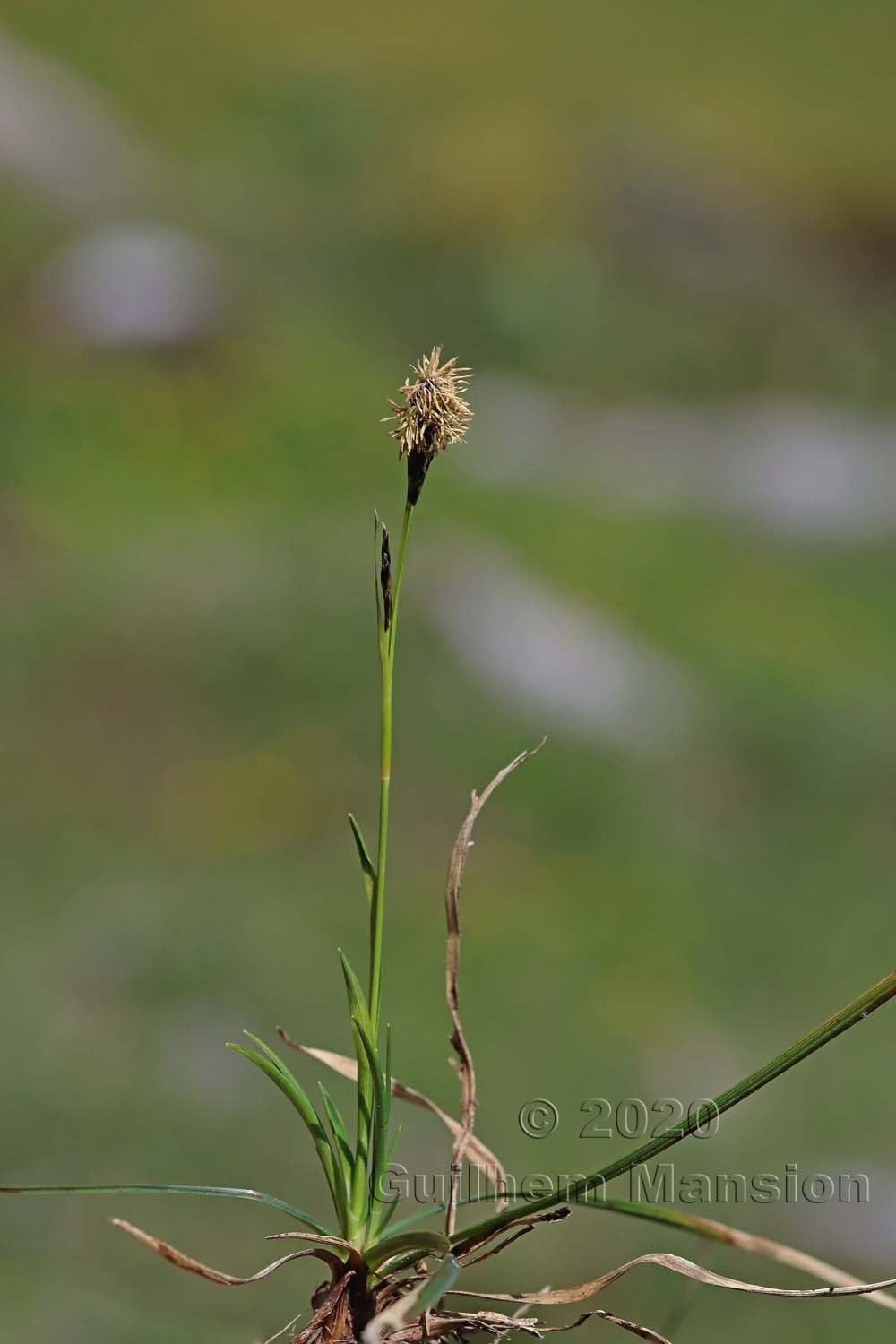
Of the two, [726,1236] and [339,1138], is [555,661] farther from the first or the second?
[726,1236]

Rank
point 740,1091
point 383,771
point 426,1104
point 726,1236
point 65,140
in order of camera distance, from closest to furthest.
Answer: point 726,1236, point 740,1091, point 383,771, point 426,1104, point 65,140

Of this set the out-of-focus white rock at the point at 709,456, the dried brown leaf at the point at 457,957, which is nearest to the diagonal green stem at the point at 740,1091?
the dried brown leaf at the point at 457,957

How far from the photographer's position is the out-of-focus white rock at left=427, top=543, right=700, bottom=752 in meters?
5.98

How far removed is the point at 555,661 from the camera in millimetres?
6117

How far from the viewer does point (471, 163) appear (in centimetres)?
1005

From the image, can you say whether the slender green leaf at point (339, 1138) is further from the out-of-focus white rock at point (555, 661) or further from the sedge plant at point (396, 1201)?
the out-of-focus white rock at point (555, 661)

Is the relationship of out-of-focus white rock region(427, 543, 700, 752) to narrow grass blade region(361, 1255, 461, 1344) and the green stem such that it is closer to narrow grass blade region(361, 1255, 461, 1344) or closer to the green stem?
the green stem

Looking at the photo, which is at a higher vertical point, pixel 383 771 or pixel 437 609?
pixel 437 609

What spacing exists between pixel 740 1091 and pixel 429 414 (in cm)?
51

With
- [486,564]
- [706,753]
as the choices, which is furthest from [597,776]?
A: [486,564]

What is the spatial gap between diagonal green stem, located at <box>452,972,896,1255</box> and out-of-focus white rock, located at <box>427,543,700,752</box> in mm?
4861

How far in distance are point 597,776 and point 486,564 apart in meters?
1.13

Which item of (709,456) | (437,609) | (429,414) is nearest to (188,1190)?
(429,414)

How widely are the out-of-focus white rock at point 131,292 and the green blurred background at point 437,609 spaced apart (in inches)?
1.2
